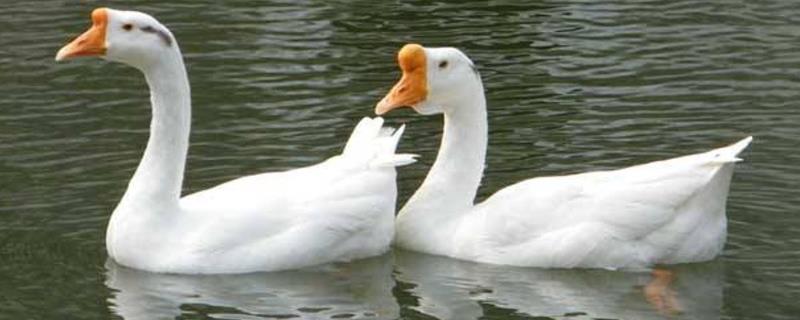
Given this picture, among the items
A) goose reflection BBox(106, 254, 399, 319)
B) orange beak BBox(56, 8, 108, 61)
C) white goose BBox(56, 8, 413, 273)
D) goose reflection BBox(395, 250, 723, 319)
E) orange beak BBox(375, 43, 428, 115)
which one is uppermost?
orange beak BBox(56, 8, 108, 61)

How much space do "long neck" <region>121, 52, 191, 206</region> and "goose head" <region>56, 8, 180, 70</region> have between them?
0.11 m

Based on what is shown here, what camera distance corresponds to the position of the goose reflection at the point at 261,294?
39.5ft

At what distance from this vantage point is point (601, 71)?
17188 mm

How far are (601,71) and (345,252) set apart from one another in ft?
15.5

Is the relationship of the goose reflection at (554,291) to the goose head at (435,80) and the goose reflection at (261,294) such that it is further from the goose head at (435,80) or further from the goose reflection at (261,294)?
the goose head at (435,80)

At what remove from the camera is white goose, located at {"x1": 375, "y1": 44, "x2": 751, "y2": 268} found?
12.7m

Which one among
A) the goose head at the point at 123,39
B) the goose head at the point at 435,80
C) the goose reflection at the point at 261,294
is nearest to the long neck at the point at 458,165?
the goose head at the point at 435,80

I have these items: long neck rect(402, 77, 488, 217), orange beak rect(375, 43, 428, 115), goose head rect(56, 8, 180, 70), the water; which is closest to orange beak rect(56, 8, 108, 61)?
goose head rect(56, 8, 180, 70)

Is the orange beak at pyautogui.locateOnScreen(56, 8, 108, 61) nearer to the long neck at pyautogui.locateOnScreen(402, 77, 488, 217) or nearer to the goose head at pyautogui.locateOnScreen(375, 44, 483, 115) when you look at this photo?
the goose head at pyautogui.locateOnScreen(375, 44, 483, 115)

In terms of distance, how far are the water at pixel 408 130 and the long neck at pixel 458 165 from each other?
375 mm

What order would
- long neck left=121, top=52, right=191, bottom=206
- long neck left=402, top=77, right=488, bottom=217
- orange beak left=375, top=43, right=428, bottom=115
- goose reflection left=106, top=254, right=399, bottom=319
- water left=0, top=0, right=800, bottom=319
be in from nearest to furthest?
goose reflection left=106, top=254, right=399, bottom=319 → water left=0, top=0, right=800, bottom=319 → long neck left=121, top=52, right=191, bottom=206 → orange beak left=375, top=43, right=428, bottom=115 → long neck left=402, top=77, right=488, bottom=217

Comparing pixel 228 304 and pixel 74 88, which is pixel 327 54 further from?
pixel 228 304

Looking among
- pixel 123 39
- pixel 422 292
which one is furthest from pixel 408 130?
pixel 123 39

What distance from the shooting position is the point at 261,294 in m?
12.4
